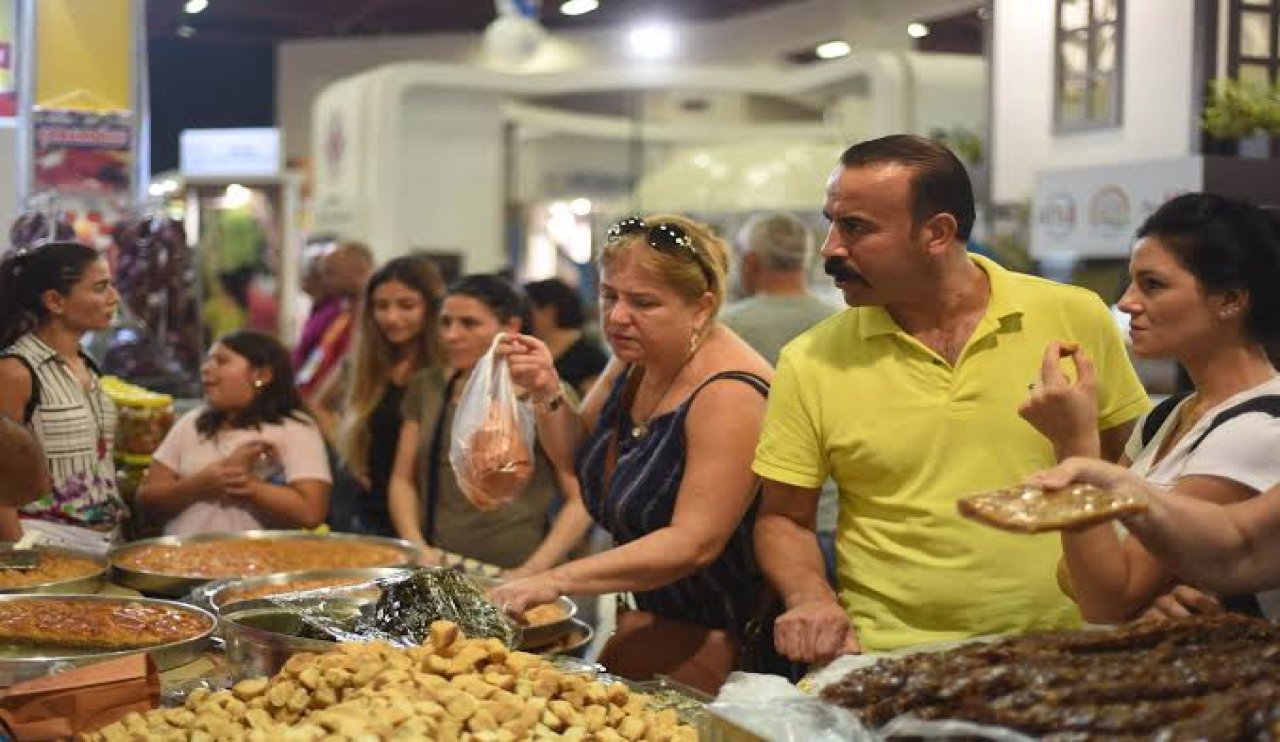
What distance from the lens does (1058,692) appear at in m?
1.71

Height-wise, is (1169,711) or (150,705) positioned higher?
(1169,711)

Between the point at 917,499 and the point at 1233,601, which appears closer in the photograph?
the point at 1233,601

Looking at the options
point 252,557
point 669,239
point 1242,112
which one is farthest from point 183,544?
point 1242,112

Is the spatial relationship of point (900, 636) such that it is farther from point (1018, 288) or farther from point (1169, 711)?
point (1169, 711)

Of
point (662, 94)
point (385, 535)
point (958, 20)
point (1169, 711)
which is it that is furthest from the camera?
point (662, 94)

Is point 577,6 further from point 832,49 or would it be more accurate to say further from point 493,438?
point 493,438

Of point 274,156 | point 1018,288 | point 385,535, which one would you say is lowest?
point 385,535

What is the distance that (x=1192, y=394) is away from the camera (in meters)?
2.44

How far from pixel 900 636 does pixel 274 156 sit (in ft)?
38.3

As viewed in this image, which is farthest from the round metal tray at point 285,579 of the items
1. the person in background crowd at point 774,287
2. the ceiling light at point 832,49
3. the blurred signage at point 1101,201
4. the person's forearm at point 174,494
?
the ceiling light at point 832,49

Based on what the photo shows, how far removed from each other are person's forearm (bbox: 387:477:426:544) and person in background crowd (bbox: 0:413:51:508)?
156cm

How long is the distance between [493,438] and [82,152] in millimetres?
2808

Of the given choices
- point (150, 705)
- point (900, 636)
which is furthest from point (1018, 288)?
point (150, 705)

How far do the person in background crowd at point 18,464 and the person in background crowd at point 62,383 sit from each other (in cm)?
97
